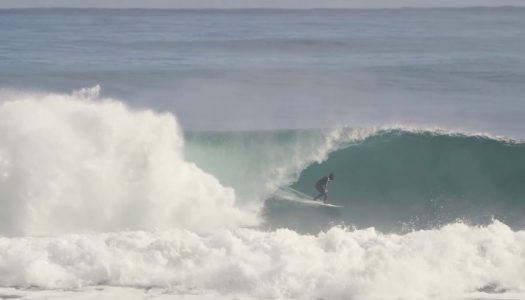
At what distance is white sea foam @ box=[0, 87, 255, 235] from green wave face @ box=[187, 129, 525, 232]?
1387 mm

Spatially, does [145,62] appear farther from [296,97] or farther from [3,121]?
[3,121]

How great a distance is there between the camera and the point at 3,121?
14844 mm

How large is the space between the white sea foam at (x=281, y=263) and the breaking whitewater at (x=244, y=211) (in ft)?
0.07

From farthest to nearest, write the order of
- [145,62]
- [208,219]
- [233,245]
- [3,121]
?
[145,62] → [3,121] → [208,219] → [233,245]

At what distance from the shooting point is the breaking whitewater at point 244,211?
10.8 metres

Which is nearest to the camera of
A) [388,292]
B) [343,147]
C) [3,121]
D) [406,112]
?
[388,292]

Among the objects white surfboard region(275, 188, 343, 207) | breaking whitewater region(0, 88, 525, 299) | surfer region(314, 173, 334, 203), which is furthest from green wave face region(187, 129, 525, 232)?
surfer region(314, 173, 334, 203)

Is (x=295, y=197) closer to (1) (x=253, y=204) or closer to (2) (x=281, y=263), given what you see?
(1) (x=253, y=204)

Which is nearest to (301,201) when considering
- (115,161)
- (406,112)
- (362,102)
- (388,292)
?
(115,161)

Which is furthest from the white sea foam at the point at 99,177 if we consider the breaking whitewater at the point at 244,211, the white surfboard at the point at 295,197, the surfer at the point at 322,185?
the surfer at the point at 322,185

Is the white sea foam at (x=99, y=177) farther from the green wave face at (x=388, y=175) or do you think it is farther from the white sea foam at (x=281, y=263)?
the white sea foam at (x=281, y=263)

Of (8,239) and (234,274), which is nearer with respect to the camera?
(234,274)

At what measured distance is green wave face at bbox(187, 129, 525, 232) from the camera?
47.7 feet

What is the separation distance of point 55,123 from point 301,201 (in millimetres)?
4805
